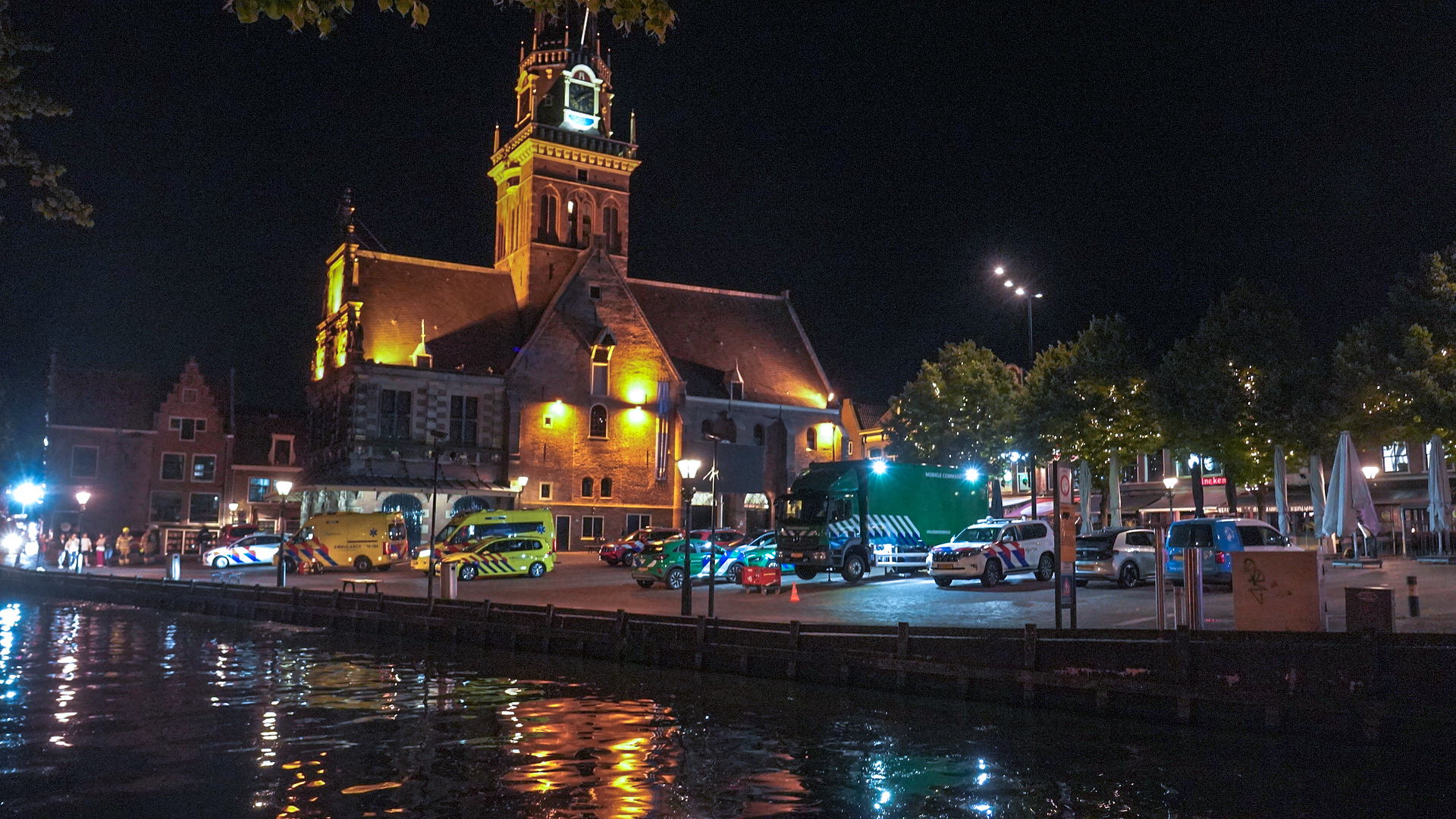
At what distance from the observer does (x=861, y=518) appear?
35.0m

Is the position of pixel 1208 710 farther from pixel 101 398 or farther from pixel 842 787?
pixel 101 398

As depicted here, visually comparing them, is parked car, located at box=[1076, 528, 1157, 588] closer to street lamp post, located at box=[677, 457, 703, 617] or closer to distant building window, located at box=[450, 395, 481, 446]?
street lamp post, located at box=[677, 457, 703, 617]

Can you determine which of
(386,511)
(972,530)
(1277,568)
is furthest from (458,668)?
(386,511)

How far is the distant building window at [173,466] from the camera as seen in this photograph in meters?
68.2

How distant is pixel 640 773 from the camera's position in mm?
11930

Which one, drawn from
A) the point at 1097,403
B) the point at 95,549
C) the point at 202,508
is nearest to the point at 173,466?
the point at 202,508

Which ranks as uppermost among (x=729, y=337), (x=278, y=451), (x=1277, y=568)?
(x=729, y=337)

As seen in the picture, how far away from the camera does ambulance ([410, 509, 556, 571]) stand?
43344 millimetres

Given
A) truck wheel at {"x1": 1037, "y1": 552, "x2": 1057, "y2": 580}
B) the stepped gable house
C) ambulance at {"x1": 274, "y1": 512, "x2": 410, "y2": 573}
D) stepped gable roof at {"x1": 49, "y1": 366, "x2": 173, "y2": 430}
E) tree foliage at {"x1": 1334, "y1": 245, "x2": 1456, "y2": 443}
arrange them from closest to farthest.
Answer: truck wheel at {"x1": 1037, "y1": 552, "x2": 1057, "y2": 580} < tree foliage at {"x1": 1334, "y1": 245, "x2": 1456, "y2": 443} < ambulance at {"x1": 274, "y1": 512, "x2": 410, "y2": 573} < the stepped gable house < stepped gable roof at {"x1": 49, "y1": 366, "x2": 173, "y2": 430}

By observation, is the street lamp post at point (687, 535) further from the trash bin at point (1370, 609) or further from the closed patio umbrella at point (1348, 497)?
the closed patio umbrella at point (1348, 497)

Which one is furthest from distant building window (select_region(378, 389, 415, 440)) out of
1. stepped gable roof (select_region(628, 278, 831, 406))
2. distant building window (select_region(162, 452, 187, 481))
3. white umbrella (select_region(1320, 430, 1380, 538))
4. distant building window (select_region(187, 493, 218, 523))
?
white umbrella (select_region(1320, 430, 1380, 538))

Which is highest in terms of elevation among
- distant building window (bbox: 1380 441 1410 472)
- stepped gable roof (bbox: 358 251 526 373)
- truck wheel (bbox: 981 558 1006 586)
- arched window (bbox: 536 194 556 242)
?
arched window (bbox: 536 194 556 242)

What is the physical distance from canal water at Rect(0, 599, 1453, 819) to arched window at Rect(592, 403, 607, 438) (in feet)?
129

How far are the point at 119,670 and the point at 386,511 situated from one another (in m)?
30.0
